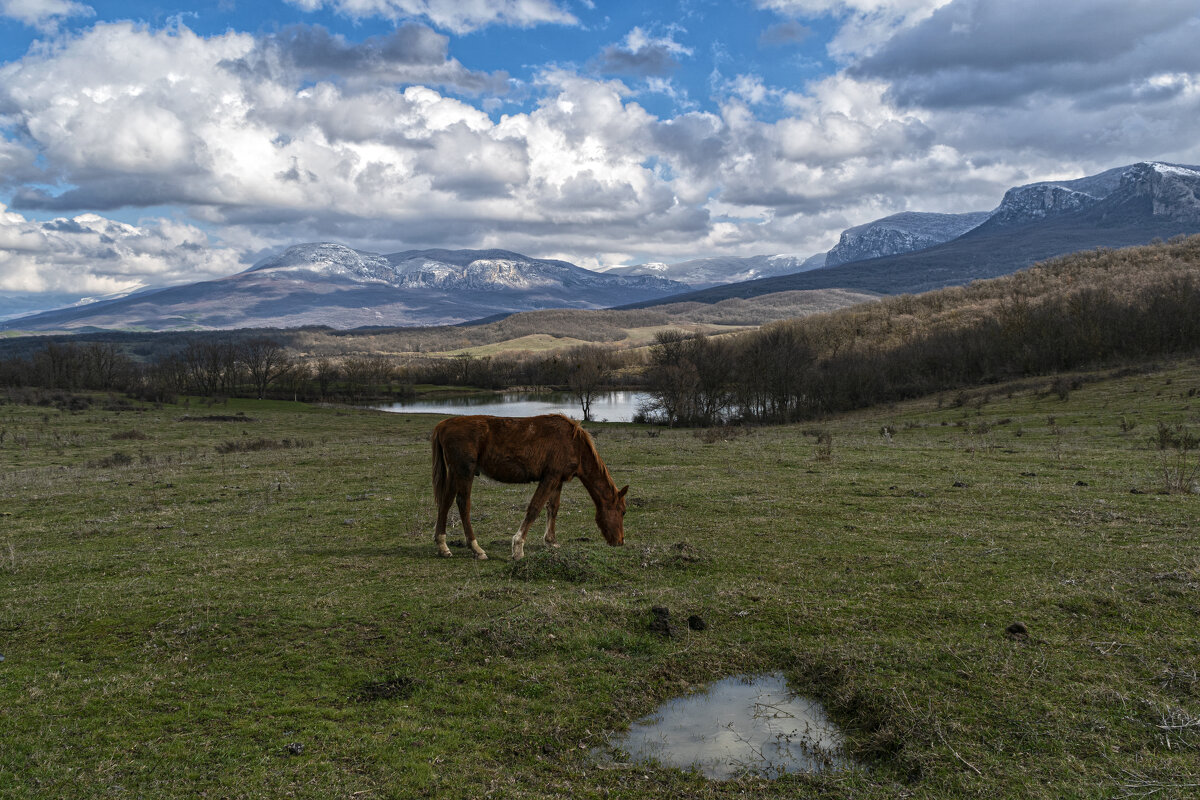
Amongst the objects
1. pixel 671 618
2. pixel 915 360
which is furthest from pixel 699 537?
pixel 915 360

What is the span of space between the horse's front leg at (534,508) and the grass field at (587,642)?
16.2 inches

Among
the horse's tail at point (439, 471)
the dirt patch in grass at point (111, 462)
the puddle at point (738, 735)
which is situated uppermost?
the horse's tail at point (439, 471)

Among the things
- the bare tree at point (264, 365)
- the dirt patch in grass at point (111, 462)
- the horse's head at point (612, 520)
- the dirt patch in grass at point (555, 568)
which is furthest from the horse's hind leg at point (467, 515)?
the bare tree at point (264, 365)

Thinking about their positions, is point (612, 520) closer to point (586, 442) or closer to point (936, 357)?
point (586, 442)

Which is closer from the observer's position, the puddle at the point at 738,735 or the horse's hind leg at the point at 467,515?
the puddle at the point at 738,735

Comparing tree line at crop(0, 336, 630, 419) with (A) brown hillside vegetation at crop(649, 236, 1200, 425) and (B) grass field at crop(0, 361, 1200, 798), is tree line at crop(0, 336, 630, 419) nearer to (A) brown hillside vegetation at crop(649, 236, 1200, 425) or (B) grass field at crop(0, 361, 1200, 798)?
(A) brown hillside vegetation at crop(649, 236, 1200, 425)

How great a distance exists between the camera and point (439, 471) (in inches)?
496

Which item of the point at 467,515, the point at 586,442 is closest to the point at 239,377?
the point at 467,515

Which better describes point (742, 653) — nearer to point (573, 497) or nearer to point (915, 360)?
point (573, 497)

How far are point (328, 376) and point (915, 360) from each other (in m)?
116

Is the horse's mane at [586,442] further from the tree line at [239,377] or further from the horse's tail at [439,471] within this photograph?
the tree line at [239,377]

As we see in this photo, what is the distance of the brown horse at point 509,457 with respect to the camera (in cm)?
1201

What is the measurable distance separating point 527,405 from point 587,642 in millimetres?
101700

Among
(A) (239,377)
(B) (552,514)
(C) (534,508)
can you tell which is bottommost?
(B) (552,514)
